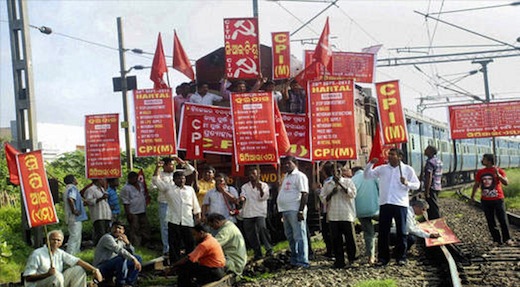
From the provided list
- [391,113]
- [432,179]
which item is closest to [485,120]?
[432,179]

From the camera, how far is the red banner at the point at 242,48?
12992mm

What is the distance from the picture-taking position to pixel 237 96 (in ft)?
36.3

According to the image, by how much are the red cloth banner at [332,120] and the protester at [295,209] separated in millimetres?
785

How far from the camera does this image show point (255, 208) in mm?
10203

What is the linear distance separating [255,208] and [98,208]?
3.12m

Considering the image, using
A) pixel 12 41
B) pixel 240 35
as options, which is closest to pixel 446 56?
pixel 240 35

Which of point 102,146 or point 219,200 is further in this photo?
point 102,146

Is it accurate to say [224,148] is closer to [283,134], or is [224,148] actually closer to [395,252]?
[283,134]

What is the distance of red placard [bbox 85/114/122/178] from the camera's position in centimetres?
1217

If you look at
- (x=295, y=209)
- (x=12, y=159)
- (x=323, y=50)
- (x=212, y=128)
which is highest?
(x=323, y=50)

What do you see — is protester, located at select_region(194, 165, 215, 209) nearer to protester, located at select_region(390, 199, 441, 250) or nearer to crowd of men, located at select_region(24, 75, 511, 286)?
crowd of men, located at select_region(24, 75, 511, 286)

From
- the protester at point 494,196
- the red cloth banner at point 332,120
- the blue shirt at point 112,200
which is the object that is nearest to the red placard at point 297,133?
the red cloth banner at point 332,120

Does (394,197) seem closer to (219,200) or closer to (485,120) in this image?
(219,200)

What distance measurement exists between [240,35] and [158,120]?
2.72 metres
